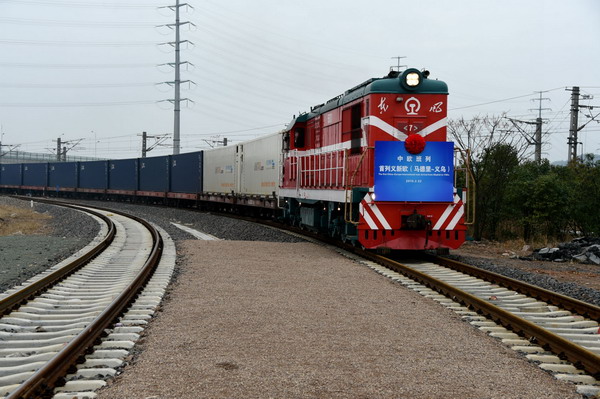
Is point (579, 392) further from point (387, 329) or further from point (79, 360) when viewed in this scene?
point (79, 360)

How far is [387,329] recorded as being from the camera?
597 centimetres

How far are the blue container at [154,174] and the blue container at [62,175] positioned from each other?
405 inches

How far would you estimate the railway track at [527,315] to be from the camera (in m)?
4.82

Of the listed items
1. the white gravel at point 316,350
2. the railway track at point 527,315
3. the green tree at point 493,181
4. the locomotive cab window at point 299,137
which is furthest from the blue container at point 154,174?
the white gravel at point 316,350

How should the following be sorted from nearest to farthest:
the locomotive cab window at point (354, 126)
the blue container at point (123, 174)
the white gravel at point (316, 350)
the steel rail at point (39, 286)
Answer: the white gravel at point (316, 350)
the steel rail at point (39, 286)
the locomotive cab window at point (354, 126)
the blue container at point (123, 174)

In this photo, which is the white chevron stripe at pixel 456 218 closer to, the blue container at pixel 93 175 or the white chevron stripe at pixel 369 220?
the white chevron stripe at pixel 369 220

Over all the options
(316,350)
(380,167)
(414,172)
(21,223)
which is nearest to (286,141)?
(380,167)

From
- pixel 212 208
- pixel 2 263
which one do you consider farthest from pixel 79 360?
pixel 212 208

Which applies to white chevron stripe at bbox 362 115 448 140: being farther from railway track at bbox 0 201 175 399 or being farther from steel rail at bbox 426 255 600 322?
railway track at bbox 0 201 175 399

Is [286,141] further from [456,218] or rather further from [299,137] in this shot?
[456,218]

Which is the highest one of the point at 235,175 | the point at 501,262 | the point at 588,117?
the point at 588,117

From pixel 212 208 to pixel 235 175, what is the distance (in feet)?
17.3

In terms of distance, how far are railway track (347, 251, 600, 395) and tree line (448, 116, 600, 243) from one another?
9273mm

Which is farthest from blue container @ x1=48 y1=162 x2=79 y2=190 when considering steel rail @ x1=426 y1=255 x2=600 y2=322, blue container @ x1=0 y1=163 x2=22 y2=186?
steel rail @ x1=426 y1=255 x2=600 y2=322
